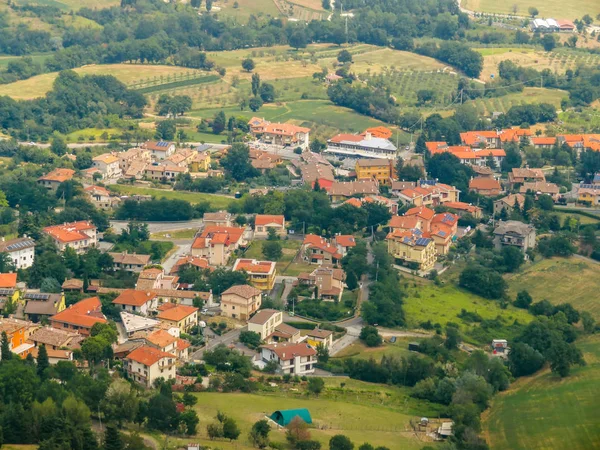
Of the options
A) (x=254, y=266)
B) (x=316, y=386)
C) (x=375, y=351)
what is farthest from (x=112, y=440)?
(x=254, y=266)

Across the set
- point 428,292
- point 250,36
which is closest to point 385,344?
point 428,292

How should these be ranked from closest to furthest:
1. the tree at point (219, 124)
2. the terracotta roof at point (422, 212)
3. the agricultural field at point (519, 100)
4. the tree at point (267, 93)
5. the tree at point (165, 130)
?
the terracotta roof at point (422, 212)
the tree at point (165, 130)
the tree at point (219, 124)
the agricultural field at point (519, 100)
the tree at point (267, 93)

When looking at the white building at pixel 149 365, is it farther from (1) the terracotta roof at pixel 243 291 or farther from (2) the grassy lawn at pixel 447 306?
(2) the grassy lawn at pixel 447 306

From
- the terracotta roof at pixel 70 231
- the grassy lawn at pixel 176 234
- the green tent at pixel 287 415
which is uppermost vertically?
the green tent at pixel 287 415

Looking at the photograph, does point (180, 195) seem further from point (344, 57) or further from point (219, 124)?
point (344, 57)

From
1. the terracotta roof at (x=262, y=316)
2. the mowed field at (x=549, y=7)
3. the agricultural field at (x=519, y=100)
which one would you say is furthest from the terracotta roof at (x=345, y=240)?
the mowed field at (x=549, y=7)
